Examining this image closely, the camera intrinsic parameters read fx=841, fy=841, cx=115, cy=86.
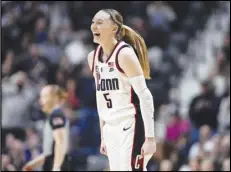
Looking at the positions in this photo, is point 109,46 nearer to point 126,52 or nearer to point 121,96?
point 126,52

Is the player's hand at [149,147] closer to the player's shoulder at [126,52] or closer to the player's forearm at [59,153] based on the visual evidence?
the player's shoulder at [126,52]

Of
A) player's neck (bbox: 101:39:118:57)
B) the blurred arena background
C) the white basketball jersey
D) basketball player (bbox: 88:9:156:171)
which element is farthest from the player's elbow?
the blurred arena background

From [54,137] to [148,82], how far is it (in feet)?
18.4

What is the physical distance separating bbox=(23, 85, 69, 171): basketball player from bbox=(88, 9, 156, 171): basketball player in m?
2.74

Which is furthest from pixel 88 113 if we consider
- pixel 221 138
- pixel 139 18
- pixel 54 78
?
pixel 139 18

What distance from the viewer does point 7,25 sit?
16047 millimetres

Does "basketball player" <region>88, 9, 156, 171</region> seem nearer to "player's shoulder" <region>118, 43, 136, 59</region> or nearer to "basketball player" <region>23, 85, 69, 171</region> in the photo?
"player's shoulder" <region>118, 43, 136, 59</region>

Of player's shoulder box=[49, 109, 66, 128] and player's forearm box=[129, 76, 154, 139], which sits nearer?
player's forearm box=[129, 76, 154, 139]

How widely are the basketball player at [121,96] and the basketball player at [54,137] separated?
2.74 m

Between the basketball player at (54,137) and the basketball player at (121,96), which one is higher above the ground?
the basketball player at (121,96)

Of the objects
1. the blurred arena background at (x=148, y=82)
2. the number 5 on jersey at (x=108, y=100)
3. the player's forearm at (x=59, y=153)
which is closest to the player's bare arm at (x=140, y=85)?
the number 5 on jersey at (x=108, y=100)

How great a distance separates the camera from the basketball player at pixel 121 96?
21.5 feet

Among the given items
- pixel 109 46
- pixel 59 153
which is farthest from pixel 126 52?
pixel 59 153

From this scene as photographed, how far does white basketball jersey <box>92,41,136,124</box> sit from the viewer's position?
6.67 m
